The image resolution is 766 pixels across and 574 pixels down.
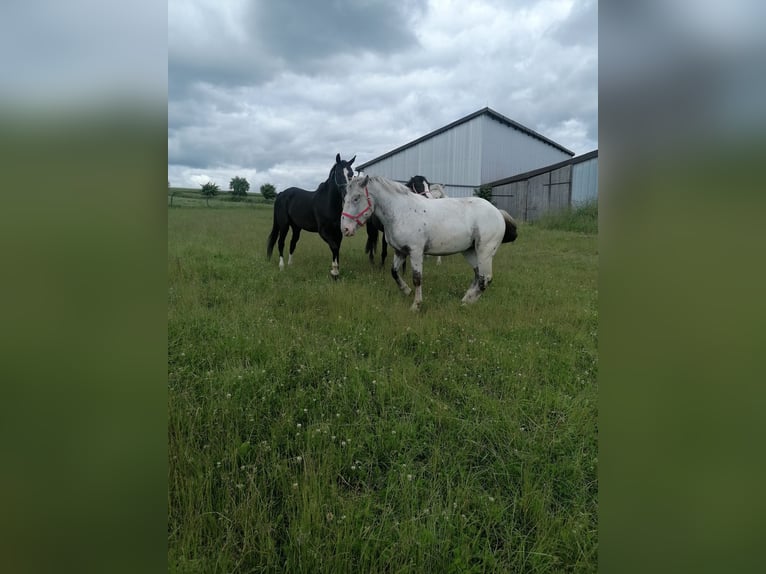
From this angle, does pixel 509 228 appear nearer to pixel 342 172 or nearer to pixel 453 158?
pixel 342 172

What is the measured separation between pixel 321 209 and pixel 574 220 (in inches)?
466

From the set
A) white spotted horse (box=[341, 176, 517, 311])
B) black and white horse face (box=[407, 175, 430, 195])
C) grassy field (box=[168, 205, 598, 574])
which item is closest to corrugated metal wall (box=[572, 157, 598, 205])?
black and white horse face (box=[407, 175, 430, 195])

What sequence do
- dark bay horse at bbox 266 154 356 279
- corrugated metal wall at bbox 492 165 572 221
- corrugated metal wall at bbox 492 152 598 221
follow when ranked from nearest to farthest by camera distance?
dark bay horse at bbox 266 154 356 279 < corrugated metal wall at bbox 492 152 598 221 < corrugated metal wall at bbox 492 165 572 221

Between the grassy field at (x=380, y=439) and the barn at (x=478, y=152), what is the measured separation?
18.0 m

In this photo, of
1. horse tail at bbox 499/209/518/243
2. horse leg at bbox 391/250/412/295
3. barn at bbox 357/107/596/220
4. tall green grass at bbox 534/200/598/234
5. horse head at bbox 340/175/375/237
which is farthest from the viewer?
barn at bbox 357/107/596/220

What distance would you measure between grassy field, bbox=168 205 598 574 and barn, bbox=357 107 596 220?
18.0 metres

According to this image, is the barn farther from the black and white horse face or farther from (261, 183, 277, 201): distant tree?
(261, 183, 277, 201): distant tree

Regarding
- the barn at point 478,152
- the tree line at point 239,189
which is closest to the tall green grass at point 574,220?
the barn at point 478,152

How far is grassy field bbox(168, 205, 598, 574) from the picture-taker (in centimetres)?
137

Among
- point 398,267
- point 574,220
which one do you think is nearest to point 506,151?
point 574,220

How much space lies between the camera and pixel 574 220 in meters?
14.1

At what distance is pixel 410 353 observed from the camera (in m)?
3.20

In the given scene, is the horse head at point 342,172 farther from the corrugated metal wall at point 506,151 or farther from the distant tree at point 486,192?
the corrugated metal wall at point 506,151
